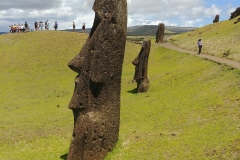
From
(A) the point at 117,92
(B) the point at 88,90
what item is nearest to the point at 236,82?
(A) the point at 117,92

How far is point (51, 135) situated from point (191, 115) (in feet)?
28.9

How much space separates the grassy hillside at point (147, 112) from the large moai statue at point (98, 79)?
1.39 m

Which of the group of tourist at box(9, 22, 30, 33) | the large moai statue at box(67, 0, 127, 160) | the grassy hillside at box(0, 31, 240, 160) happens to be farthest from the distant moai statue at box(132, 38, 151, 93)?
the group of tourist at box(9, 22, 30, 33)

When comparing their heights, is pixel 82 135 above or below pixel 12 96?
above

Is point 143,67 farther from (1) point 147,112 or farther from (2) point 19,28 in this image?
(2) point 19,28

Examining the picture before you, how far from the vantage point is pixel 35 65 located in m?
44.8

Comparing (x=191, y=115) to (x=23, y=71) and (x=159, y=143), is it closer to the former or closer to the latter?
(x=159, y=143)

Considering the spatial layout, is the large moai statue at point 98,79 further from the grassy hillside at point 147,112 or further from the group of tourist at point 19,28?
the group of tourist at point 19,28

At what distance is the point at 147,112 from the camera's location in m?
21.0

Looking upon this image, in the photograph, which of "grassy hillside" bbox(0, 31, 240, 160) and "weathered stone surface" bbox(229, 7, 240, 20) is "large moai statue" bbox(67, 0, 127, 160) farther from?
"weathered stone surface" bbox(229, 7, 240, 20)

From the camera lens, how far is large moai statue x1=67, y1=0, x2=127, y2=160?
1228 cm

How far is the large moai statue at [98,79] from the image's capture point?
12.3m

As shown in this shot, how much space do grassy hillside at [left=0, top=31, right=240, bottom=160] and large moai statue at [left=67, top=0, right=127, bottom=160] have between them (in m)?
1.39

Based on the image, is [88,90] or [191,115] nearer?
[88,90]
